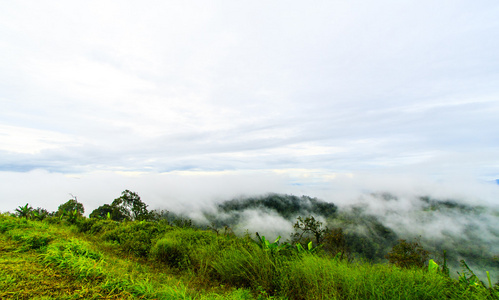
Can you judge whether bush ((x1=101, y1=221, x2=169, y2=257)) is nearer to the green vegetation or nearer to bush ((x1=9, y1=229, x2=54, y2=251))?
the green vegetation

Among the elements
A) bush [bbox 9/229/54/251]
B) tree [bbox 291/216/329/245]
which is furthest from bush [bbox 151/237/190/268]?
tree [bbox 291/216/329/245]

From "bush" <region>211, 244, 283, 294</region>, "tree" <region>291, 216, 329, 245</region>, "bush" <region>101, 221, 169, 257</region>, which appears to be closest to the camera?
"bush" <region>211, 244, 283, 294</region>

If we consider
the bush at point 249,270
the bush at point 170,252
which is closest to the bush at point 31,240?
the bush at point 170,252

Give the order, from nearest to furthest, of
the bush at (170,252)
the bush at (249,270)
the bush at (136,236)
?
1. the bush at (249,270)
2. the bush at (170,252)
3. the bush at (136,236)

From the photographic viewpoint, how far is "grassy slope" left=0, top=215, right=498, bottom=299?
9.11ft

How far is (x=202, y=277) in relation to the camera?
436cm

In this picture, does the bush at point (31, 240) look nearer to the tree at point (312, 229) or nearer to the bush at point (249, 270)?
the bush at point (249, 270)

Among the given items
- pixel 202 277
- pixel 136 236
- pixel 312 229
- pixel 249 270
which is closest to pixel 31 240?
pixel 136 236

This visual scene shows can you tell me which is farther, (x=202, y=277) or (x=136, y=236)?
(x=136, y=236)

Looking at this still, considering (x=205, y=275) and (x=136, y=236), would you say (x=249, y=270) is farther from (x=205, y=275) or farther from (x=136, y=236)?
(x=136, y=236)

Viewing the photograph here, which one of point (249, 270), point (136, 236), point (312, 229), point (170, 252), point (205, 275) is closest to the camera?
point (249, 270)

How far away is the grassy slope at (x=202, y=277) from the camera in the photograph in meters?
2.78

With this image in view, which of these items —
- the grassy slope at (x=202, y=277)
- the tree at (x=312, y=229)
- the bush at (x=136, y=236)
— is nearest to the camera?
the grassy slope at (x=202, y=277)

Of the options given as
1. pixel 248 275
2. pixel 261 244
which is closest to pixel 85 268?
pixel 248 275
